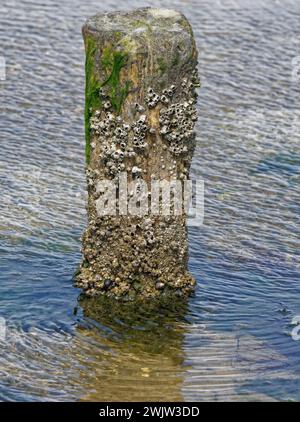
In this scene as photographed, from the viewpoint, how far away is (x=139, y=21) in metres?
9.04

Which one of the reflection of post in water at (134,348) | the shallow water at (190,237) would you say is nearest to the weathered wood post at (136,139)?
the reflection of post in water at (134,348)

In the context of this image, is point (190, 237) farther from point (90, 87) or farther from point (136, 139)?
point (90, 87)

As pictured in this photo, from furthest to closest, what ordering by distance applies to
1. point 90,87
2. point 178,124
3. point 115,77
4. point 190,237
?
point 190,237 → point 90,87 → point 178,124 → point 115,77

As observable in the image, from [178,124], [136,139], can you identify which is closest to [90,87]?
[136,139]

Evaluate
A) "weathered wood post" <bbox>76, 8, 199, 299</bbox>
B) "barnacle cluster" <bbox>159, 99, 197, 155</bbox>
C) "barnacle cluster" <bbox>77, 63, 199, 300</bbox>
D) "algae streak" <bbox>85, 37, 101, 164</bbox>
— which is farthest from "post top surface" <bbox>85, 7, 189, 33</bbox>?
"barnacle cluster" <bbox>159, 99, 197, 155</bbox>

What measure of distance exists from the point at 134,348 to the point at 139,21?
276 centimetres

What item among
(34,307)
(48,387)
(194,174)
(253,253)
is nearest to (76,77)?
(194,174)

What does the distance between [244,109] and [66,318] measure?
21.3 ft

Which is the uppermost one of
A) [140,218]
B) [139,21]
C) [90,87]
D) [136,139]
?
[139,21]

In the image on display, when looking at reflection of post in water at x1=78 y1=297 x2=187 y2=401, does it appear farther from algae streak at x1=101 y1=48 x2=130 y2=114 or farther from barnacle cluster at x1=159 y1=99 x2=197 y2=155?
algae streak at x1=101 y1=48 x2=130 y2=114

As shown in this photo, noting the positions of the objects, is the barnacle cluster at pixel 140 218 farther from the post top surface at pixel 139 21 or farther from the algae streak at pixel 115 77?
the post top surface at pixel 139 21

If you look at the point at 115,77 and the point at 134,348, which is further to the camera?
the point at 115,77

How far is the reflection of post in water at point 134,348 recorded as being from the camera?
318 inches
